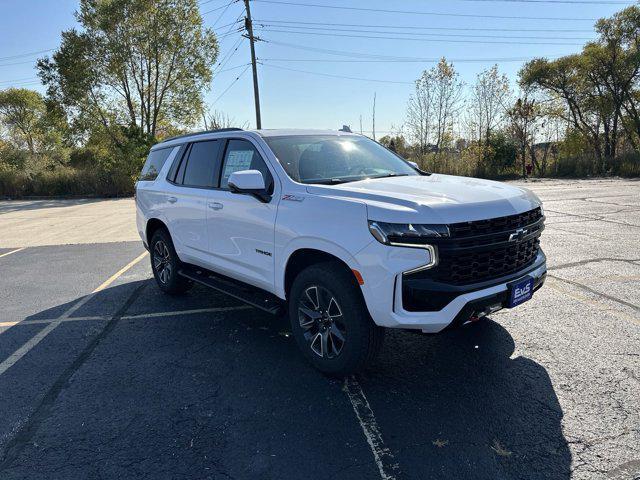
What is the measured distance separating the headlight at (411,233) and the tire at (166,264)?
3.35 metres

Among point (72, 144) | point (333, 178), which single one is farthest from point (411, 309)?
point (72, 144)

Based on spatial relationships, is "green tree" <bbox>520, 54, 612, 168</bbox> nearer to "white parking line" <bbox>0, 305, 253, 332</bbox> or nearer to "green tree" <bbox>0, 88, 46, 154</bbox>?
"white parking line" <bbox>0, 305, 253, 332</bbox>

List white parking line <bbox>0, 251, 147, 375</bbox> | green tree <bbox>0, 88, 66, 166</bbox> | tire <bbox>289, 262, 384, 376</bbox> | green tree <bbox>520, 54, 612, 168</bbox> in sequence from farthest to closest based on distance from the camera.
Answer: green tree <bbox>0, 88, 66, 166</bbox> → green tree <bbox>520, 54, 612, 168</bbox> → white parking line <bbox>0, 251, 147, 375</bbox> → tire <bbox>289, 262, 384, 376</bbox>

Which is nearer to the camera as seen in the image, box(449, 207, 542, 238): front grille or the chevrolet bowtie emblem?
box(449, 207, 542, 238): front grille

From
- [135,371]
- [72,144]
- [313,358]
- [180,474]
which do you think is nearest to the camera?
[180,474]

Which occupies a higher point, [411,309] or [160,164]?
[160,164]

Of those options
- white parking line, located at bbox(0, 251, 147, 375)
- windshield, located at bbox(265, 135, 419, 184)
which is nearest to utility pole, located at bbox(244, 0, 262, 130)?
white parking line, located at bbox(0, 251, 147, 375)

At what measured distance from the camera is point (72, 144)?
26.9 metres

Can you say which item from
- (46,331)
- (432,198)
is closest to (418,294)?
(432,198)

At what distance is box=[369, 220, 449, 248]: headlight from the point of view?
9.35 feet

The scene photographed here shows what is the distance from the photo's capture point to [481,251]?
9.89 feet

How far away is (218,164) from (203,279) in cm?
125

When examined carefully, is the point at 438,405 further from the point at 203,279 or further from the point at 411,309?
the point at 203,279

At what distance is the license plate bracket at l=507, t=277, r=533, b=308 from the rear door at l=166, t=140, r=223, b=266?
2957 mm
